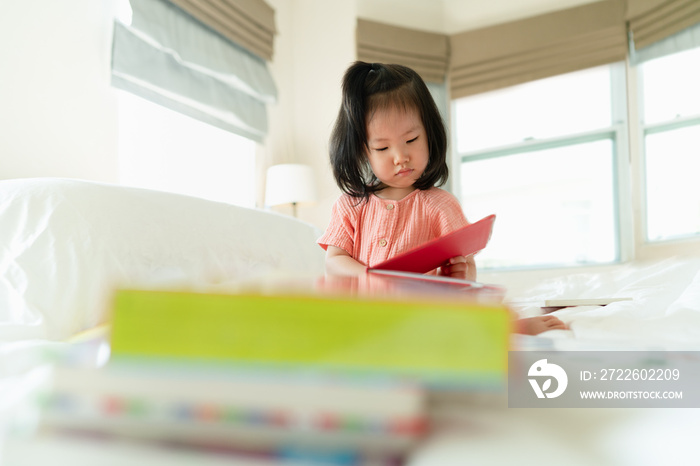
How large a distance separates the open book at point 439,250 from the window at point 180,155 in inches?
73.7

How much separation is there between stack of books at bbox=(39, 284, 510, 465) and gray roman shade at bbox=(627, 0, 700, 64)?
10.4 feet

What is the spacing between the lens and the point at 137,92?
2121mm

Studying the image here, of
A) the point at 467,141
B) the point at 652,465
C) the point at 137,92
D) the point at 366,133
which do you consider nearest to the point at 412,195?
the point at 366,133

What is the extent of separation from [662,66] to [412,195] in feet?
8.36

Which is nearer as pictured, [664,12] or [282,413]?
[282,413]

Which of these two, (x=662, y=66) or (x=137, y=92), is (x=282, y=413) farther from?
(x=662, y=66)

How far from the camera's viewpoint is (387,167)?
3.25 feet

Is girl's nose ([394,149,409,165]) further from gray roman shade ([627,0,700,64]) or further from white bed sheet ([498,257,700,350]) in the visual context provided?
gray roman shade ([627,0,700,64])

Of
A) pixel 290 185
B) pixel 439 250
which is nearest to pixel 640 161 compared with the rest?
pixel 290 185

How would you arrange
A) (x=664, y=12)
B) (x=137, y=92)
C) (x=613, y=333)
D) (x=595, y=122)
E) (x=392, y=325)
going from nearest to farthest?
(x=392, y=325) → (x=613, y=333) → (x=137, y=92) → (x=664, y=12) → (x=595, y=122)

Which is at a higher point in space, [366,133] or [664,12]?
[664,12]

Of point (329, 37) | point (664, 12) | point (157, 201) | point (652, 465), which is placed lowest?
point (652, 465)

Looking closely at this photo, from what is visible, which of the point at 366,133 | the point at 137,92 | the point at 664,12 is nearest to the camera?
the point at 366,133

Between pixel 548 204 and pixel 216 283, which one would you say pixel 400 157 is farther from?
pixel 548 204
